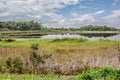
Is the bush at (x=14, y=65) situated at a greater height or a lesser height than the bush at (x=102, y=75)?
lesser

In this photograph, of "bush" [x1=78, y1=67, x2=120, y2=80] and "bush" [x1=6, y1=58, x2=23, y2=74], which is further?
"bush" [x1=6, y1=58, x2=23, y2=74]

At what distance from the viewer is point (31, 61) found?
62.2ft

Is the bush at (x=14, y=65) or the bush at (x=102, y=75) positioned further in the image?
the bush at (x=14, y=65)

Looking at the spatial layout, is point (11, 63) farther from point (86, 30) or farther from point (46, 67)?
point (86, 30)

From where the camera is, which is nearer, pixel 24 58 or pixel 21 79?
pixel 21 79

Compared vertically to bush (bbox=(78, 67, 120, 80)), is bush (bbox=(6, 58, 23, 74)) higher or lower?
lower

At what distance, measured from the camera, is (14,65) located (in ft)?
61.1

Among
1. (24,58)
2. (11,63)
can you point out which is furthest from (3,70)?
(24,58)

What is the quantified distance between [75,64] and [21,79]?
476cm

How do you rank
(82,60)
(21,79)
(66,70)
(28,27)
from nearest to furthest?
(21,79) < (66,70) < (82,60) < (28,27)

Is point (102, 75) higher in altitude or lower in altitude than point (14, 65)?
higher

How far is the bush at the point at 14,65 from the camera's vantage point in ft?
60.2

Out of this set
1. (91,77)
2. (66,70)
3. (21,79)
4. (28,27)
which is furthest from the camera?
(28,27)

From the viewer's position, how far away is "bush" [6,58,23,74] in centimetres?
1834
